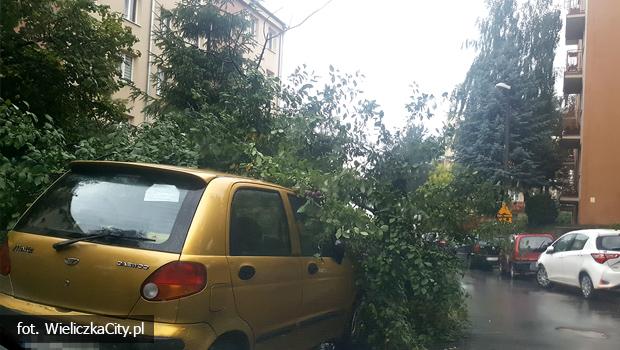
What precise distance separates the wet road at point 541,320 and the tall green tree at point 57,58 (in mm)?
7356

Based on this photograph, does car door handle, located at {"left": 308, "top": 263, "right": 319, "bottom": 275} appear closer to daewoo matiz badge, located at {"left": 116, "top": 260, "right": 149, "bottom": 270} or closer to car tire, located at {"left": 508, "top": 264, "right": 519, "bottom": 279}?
daewoo matiz badge, located at {"left": 116, "top": 260, "right": 149, "bottom": 270}

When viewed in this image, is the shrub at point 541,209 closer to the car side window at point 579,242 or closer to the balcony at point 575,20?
the balcony at point 575,20

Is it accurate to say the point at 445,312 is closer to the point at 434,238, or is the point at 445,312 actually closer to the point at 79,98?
the point at 434,238

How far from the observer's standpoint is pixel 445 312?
7480 mm

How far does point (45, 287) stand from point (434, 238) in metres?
4.53

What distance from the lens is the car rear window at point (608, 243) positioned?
12.9 meters

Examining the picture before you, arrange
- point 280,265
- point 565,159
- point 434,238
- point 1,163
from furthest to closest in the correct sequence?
point 565,159, point 434,238, point 1,163, point 280,265

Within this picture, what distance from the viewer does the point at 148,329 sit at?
141 inches

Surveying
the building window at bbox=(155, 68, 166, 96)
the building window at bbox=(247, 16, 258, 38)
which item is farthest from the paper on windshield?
the building window at bbox=(155, 68, 166, 96)

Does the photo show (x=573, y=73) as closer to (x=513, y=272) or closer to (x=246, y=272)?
(x=513, y=272)

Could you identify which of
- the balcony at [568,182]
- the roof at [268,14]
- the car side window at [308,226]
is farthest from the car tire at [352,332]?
the balcony at [568,182]

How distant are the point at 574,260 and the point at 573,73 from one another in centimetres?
2037

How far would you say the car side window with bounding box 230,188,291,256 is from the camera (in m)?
4.23

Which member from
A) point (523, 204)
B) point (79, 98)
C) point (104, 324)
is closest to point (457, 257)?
point (104, 324)
